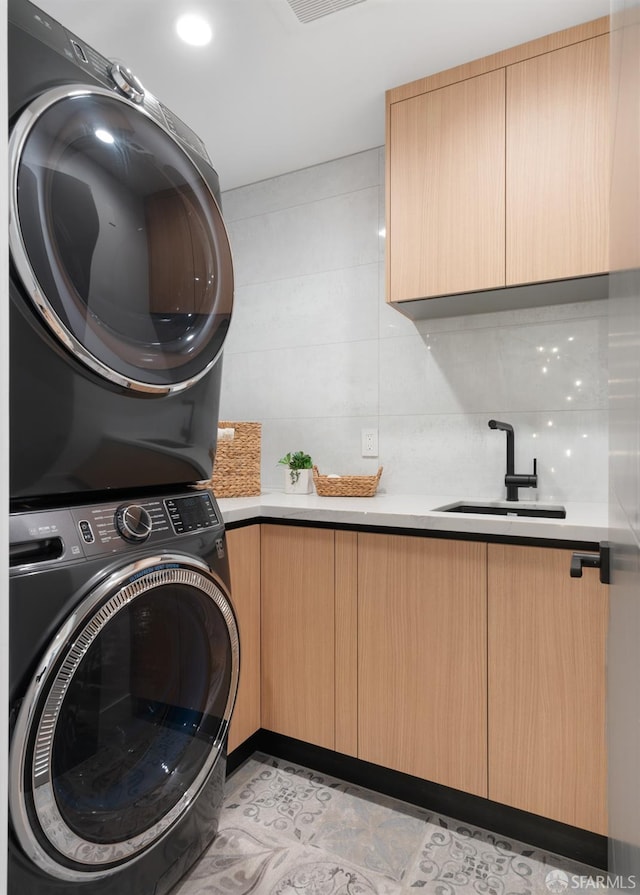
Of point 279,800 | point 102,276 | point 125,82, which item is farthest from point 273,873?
point 125,82

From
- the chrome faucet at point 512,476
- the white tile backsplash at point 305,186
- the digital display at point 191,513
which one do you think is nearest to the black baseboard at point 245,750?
the digital display at point 191,513

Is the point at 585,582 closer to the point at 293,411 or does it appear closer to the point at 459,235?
the point at 459,235

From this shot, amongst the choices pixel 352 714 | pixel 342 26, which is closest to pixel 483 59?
pixel 342 26

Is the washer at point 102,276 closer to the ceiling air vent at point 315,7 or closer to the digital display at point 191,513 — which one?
the digital display at point 191,513

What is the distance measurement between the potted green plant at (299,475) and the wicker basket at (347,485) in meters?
0.14

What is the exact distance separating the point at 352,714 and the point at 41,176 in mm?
1616

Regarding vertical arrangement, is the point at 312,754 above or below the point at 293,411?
below

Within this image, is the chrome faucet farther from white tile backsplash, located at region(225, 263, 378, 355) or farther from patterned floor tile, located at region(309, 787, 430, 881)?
patterned floor tile, located at region(309, 787, 430, 881)

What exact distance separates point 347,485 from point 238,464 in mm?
440

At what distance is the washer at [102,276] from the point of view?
2.69 feet

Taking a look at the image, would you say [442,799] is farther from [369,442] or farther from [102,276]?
[102,276]

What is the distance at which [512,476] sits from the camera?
1.96 metres

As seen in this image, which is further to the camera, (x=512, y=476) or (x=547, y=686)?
(x=512, y=476)

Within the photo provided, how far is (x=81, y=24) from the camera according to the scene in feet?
5.58
